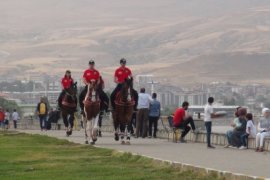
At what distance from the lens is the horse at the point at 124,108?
28.4 metres

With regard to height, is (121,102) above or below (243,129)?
above

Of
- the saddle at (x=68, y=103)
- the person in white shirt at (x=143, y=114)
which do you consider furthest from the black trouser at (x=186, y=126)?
the saddle at (x=68, y=103)

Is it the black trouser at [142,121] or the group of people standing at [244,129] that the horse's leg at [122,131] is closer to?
the group of people standing at [244,129]

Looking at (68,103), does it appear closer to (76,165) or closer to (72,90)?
(72,90)

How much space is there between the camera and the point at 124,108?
2895 centimetres

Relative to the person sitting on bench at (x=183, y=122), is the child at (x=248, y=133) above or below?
below

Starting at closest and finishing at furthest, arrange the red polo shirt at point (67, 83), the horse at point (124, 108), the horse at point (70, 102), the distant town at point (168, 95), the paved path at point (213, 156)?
1. the paved path at point (213, 156)
2. the horse at point (124, 108)
3. the red polo shirt at point (67, 83)
4. the horse at point (70, 102)
5. the distant town at point (168, 95)

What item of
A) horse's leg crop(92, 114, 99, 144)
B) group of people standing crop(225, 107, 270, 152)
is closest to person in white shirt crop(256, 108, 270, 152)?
group of people standing crop(225, 107, 270, 152)

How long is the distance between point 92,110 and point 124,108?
35.8 inches

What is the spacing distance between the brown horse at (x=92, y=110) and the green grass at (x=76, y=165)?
9.04ft

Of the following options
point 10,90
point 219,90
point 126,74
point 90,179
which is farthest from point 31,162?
point 10,90

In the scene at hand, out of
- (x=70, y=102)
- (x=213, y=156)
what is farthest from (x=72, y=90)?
(x=213, y=156)

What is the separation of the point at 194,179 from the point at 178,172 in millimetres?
1102

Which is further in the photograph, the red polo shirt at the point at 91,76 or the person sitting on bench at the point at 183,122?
the person sitting on bench at the point at 183,122
